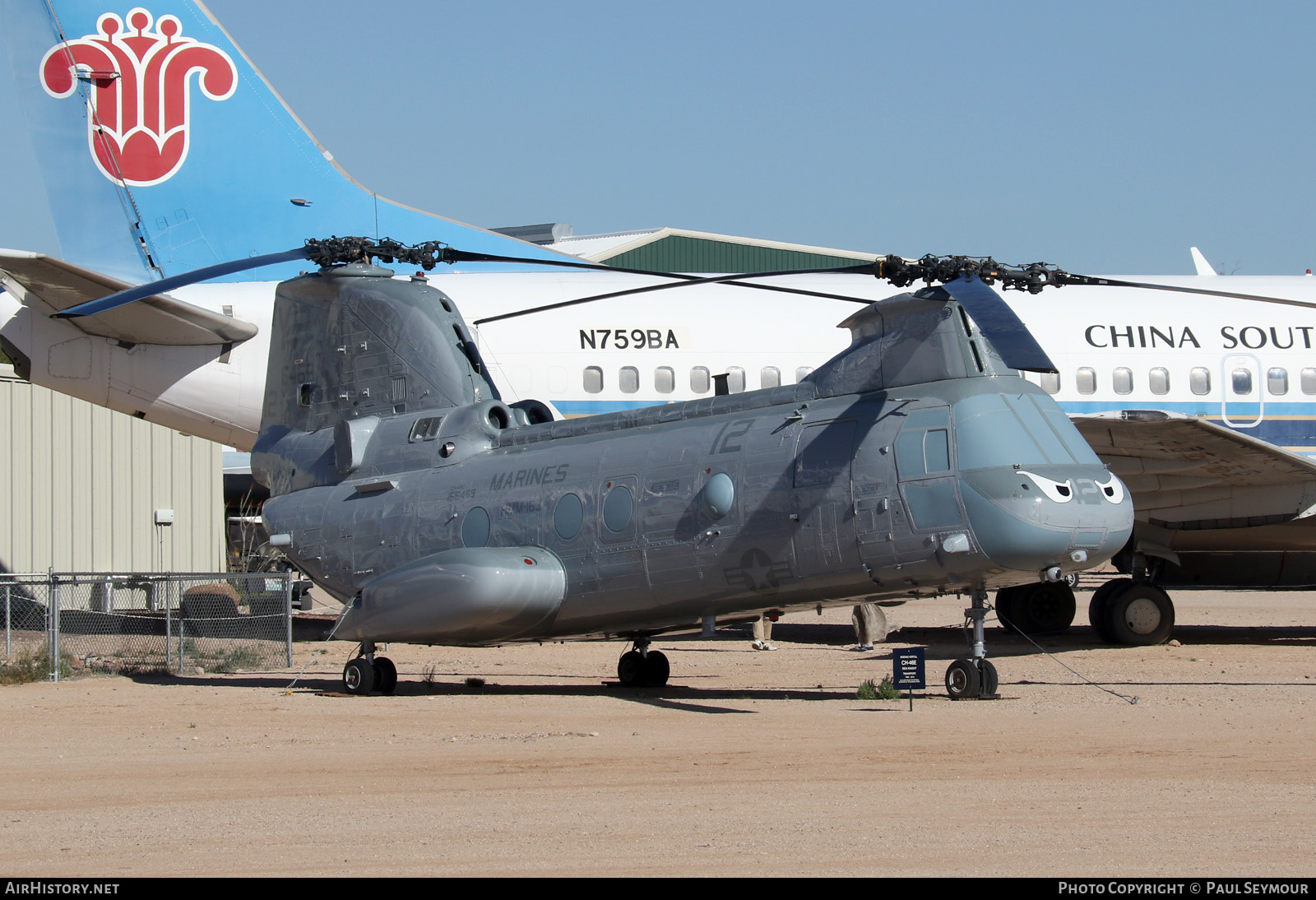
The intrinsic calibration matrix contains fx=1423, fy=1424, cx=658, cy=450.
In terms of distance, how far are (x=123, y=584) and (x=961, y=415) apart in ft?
36.0

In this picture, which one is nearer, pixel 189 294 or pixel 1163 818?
pixel 1163 818

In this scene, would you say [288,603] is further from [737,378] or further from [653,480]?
[737,378]

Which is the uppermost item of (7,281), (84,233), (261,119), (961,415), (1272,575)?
(261,119)

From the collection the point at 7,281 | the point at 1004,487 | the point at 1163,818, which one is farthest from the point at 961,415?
the point at 7,281

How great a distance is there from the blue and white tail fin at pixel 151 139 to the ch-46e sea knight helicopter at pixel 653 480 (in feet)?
18.6

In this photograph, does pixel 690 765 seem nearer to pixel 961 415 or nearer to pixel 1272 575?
pixel 961 415

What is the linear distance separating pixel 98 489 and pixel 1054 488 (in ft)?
68.1

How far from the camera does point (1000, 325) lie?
38.7ft

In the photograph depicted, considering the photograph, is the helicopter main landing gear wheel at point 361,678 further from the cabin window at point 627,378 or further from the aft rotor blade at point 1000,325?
the cabin window at point 627,378

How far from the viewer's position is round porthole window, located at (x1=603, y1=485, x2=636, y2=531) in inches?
538

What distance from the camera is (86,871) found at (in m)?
6.50

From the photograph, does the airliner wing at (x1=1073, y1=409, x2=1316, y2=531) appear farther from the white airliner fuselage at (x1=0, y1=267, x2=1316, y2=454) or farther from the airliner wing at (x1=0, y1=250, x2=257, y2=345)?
the airliner wing at (x1=0, y1=250, x2=257, y2=345)

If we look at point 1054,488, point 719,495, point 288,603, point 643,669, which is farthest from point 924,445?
point 288,603

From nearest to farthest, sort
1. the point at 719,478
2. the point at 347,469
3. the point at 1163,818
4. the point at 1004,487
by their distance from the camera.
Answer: the point at 1163,818, the point at 1004,487, the point at 719,478, the point at 347,469
